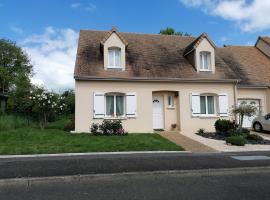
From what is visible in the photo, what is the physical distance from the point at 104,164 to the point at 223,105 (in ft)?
40.4

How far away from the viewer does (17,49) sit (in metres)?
51.7

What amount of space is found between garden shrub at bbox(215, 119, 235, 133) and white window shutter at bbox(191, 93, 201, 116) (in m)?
1.49

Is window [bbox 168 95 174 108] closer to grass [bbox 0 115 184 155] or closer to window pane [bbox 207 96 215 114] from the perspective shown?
window pane [bbox 207 96 215 114]

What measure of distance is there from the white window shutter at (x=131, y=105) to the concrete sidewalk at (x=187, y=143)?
2.31 m

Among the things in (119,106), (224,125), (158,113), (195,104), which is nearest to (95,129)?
(119,106)

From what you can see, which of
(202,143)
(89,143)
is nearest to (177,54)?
(202,143)

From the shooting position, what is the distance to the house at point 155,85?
58.2 ft

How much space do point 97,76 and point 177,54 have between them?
690 cm

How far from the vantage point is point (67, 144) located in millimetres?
13141

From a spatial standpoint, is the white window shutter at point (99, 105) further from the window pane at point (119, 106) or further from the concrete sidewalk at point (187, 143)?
the concrete sidewalk at point (187, 143)

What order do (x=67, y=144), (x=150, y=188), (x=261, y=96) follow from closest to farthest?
(x=150, y=188)
(x=67, y=144)
(x=261, y=96)

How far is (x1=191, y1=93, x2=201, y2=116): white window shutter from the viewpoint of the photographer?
62.1 ft

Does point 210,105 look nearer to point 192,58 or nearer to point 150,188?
point 192,58

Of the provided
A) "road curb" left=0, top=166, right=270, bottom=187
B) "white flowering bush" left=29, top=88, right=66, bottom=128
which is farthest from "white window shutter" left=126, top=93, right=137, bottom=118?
"road curb" left=0, top=166, right=270, bottom=187
